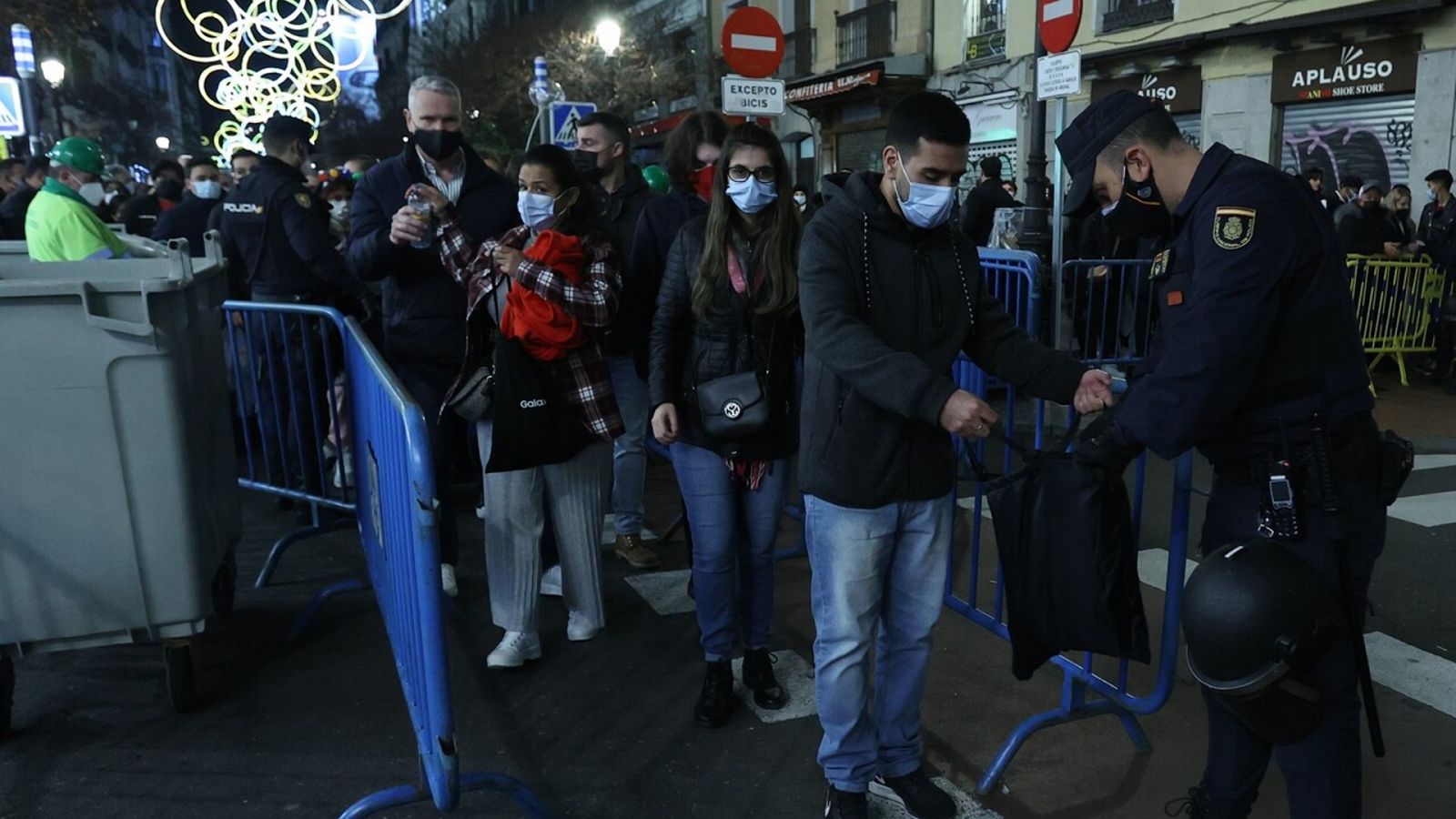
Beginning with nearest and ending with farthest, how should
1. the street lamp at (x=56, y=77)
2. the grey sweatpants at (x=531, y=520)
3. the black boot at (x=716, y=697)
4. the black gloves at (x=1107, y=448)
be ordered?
the black gloves at (x=1107, y=448)
the black boot at (x=716, y=697)
the grey sweatpants at (x=531, y=520)
the street lamp at (x=56, y=77)

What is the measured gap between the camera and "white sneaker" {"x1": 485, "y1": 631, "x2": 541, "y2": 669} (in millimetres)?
3902

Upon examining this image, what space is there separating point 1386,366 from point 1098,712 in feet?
30.6

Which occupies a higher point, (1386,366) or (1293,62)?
(1293,62)

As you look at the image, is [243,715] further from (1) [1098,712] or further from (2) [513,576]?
(1) [1098,712]

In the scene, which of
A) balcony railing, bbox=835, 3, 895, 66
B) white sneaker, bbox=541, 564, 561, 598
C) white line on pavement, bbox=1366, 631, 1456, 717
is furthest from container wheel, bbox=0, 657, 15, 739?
balcony railing, bbox=835, 3, 895, 66

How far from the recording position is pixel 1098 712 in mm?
3248

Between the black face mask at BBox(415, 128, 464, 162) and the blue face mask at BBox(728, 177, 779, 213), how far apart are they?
1.43 m

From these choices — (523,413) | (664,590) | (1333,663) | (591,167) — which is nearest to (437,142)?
(591,167)

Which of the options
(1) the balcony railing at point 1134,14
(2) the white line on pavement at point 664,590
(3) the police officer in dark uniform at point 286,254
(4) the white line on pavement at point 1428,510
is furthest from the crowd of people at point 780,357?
(1) the balcony railing at point 1134,14

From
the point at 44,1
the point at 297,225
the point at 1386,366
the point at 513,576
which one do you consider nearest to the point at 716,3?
the point at 44,1

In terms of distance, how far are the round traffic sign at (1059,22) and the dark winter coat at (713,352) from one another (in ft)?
20.4

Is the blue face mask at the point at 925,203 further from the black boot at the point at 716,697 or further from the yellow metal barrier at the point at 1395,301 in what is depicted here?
the yellow metal barrier at the point at 1395,301

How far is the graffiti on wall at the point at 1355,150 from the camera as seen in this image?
13.3 metres

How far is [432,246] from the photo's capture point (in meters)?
4.16
